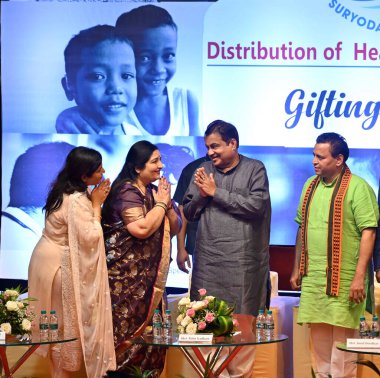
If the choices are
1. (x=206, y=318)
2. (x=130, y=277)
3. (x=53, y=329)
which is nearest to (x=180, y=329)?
(x=206, y=318)

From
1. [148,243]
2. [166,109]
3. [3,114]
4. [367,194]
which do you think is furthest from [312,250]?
[3,114]

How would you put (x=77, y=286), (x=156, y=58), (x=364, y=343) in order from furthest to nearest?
(x=156, y=58)
(x=77, y=286)
(x=364, y=343)

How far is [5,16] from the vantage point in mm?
8258

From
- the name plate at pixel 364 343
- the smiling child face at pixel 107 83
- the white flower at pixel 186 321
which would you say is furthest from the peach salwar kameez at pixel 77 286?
the smiling child face at pixel 107 83

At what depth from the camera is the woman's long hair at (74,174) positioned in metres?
6.18

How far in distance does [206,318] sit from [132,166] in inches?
46.5

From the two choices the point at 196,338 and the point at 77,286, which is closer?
the point at 196,338

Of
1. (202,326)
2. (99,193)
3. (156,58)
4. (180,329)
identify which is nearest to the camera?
(202,326)

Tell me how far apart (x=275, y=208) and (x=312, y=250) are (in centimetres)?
156

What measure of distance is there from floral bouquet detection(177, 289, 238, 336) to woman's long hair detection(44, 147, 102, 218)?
3.10ft

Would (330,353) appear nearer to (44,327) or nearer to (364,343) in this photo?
(364,343)

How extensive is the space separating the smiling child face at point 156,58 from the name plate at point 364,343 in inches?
127

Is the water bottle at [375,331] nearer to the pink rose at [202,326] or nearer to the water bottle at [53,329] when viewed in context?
the pink rose at [202,326]

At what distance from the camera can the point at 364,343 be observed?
17.7 feet
